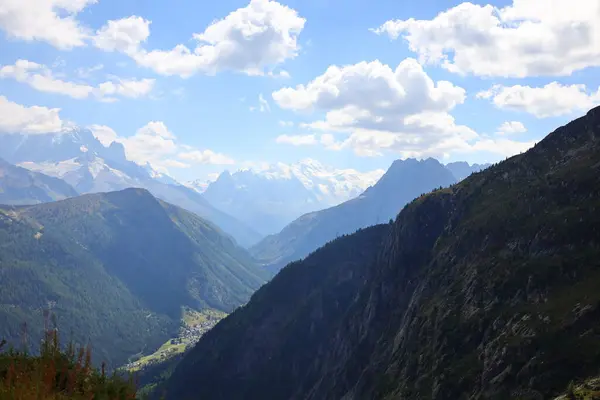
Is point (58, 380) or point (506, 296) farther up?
point (58, 380)

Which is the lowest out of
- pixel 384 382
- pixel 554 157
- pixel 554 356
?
pixel 384 382

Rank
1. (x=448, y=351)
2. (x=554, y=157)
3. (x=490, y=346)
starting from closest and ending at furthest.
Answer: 1. (x=490, y=346)
2. (x=448, y=351)
3. (x=554, y=157)

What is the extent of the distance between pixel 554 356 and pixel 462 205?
11520 cm

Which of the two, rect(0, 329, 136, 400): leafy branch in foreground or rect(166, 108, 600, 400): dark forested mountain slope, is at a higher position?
rect(0, 329, 136, 400): leafy branch in foreground

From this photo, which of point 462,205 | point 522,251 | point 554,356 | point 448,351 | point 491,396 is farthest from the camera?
point 462,205

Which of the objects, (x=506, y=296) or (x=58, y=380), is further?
(x=506, y=296)

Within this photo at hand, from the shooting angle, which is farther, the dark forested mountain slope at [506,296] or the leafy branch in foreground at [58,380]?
the dark forested mountain slope at [506,296]

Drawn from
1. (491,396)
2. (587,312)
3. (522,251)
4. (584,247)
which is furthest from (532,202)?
(491,396)

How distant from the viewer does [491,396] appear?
89.1 metres

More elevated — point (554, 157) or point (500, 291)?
point (554, 157)

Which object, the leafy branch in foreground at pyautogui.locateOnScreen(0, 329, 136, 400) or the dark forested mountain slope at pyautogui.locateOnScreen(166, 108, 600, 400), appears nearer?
the leafy branch in foreground at pyautogui.locateOnScreen(0, 329, 136, 400)

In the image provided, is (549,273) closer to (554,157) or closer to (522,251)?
(522,251)

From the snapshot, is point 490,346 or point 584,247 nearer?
point 490,346

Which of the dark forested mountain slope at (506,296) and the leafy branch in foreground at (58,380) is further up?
the leafy branch in foreground at (58,380)
